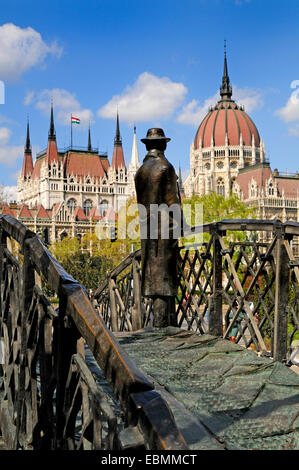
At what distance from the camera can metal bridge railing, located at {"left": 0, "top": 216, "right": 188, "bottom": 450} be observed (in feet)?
5.57

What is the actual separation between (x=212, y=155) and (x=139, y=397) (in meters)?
113

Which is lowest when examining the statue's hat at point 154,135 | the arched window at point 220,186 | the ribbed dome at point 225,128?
the statue's hat at point 154,135

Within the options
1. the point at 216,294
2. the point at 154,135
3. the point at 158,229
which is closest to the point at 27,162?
the point at 154,135

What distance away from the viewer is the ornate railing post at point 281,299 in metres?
4.75

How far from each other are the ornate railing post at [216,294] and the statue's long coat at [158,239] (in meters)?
0.53

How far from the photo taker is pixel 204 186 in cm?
10900

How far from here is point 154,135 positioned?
20.1ft

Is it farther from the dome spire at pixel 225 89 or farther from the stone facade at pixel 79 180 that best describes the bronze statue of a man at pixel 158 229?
the dome spire at pixel 225 89

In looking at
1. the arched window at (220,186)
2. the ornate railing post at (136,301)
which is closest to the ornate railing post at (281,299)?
the ornate railing post at (136,301)

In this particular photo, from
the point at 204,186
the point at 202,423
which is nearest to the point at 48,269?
the point at 202,423

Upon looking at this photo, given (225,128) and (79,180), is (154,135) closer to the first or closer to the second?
(79,180)

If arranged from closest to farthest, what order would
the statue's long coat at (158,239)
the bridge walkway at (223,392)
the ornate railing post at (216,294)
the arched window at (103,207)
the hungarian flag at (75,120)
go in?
the bridge walkway at (223,392)
the ornate railing post at (216,294)
the statue's long coat at (158,239)
the hungarian flag at (75,120)
the arched window at (103,207)

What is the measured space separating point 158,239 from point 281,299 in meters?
1.71

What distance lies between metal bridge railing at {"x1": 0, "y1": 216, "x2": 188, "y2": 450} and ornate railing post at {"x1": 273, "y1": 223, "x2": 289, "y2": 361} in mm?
2480
